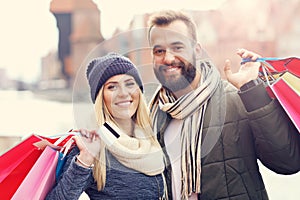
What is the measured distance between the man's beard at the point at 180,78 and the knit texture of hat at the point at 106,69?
3.2 inches

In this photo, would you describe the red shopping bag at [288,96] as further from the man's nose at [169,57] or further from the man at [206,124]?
the man's nose at [169,57]

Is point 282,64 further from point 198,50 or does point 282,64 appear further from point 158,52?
point 158,52

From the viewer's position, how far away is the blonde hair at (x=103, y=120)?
5.88ft

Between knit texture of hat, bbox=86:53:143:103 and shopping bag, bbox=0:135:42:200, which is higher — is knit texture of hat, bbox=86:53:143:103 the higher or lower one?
the higher one

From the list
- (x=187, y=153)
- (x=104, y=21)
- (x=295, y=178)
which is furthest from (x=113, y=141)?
(x=295, y=178)

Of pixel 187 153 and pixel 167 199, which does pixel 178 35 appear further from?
pixel 167 199

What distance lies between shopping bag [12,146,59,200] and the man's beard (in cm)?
43

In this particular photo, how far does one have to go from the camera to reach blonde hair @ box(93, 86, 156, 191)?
70.5 inches

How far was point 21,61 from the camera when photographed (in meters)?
1.90

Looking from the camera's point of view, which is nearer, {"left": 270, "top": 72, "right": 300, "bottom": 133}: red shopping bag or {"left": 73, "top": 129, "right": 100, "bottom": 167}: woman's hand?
{"left": 73, "top": 129, "right": 100, "bottom": 167}: woman's hand

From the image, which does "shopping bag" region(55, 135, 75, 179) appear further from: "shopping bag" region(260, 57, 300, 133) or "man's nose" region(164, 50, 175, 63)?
"shopping bag" region(260, 57, 300, 133)

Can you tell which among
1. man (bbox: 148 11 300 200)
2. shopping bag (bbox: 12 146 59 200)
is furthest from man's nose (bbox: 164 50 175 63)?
shopping bag (bbox: 12 146 59 200)

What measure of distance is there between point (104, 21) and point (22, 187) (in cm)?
61

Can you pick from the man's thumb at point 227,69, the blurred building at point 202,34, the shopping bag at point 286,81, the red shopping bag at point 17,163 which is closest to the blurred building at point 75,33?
the blurred building at point 202,34
